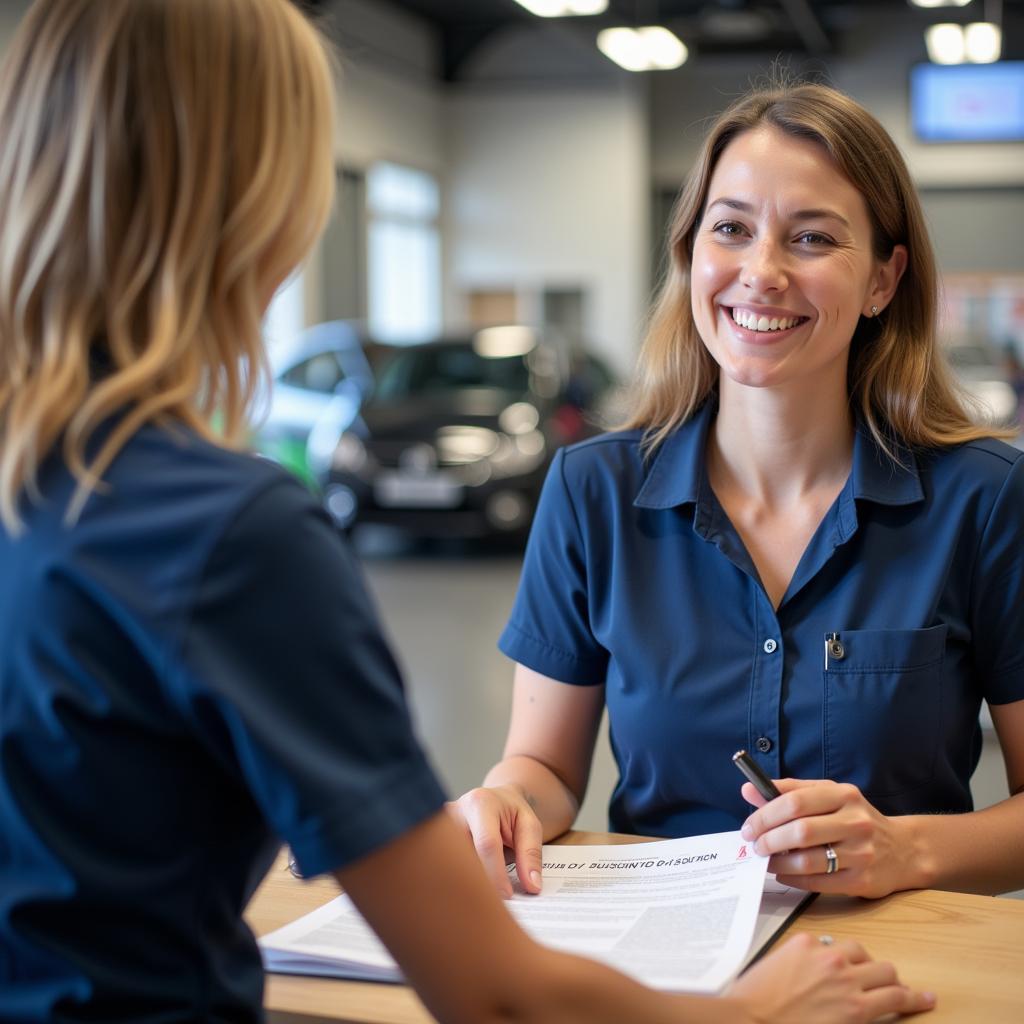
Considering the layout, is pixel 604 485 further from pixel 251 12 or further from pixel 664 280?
pixel 251 12

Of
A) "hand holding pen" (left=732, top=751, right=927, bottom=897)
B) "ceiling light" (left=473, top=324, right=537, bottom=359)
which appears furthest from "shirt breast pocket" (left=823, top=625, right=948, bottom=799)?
"ceiling light" (left=473, top=324, right=537, bottom=359)

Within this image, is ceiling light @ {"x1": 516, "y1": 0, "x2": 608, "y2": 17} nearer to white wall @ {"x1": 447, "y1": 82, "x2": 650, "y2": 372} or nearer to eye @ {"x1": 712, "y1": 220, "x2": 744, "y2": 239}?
white wall @ {"x1": 447, "y1": 82, "x2": 650, "y2": 372}

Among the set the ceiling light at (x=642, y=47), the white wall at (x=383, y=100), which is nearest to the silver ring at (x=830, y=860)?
the white wall at (x=383, y=100)

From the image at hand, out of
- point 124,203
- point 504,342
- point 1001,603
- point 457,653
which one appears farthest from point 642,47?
point 124,203

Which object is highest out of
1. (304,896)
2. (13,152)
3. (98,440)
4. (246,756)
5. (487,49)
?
(487,49)

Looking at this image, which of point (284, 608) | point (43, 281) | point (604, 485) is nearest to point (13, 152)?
point (43, 281)

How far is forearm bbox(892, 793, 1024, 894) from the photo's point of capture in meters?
1.36

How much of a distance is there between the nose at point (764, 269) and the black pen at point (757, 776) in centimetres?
64

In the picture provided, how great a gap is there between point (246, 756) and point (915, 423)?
1185 millimetres

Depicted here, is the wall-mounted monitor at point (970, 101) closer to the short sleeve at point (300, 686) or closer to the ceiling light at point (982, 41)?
the ceiling light at point (982, 41)

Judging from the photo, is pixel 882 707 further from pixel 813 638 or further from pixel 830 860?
pixel 830 860

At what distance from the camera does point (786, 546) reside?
1.69 metres

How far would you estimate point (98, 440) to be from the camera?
81cm

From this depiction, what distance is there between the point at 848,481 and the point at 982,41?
10.7m
